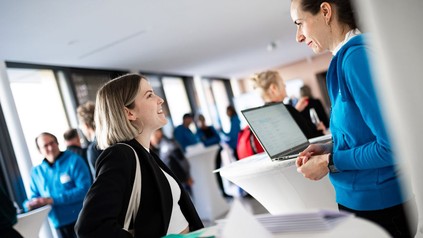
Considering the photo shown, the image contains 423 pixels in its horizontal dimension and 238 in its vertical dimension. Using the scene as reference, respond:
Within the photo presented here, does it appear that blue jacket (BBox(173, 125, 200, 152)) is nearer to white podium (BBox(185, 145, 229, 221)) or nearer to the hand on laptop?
white podium (BBox(185, 145, 229, 221))

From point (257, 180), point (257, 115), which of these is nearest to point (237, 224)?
point (257, 180)

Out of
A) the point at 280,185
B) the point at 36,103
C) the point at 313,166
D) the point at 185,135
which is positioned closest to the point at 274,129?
the point at 280,185

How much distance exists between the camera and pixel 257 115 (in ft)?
6.30

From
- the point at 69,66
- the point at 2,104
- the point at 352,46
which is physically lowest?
the point at 352,46

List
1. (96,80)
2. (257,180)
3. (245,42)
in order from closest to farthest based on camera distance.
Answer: (257,180) → (96,80) → (245,42)

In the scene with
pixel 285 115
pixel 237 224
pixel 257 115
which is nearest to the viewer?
pixel 237 224

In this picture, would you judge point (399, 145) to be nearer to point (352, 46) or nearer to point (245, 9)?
point (352, 46)

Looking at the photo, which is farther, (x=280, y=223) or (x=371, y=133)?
(x=371, y=133)

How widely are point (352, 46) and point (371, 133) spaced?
0.92ft

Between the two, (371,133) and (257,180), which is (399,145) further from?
(257,180)

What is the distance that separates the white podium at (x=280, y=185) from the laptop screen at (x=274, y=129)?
0.09m

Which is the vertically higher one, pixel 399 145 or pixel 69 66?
pixel 69 66

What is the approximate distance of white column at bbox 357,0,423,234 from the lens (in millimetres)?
502

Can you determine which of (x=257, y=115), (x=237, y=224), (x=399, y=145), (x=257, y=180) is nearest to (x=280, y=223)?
(x=237, y=224)
